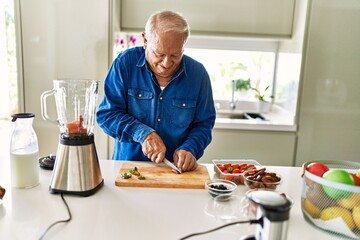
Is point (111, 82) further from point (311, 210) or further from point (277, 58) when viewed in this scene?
point (277, 58)

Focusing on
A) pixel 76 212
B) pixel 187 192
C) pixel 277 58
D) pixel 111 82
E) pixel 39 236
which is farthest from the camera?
pixel 277 58

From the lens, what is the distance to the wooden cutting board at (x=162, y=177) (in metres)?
1.07

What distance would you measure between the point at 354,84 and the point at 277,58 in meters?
0.70

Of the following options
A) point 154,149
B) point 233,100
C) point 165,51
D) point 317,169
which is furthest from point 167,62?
point 233,100

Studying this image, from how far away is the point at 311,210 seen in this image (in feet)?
2.78

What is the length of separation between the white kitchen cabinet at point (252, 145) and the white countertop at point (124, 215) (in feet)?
3.96

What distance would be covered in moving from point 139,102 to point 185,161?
0.36 meters

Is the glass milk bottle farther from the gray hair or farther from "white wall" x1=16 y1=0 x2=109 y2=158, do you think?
"white wall" x1=16 y1=0 x2=109 y2=158

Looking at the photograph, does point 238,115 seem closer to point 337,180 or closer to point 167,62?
point 167,62

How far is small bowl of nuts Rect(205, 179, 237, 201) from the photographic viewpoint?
989 millimetres

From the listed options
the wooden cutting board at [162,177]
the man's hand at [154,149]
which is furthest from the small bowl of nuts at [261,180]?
the man's hand at [154,149]

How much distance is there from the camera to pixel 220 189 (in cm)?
100

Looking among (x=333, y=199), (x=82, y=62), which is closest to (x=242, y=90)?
(x=82, y=62)

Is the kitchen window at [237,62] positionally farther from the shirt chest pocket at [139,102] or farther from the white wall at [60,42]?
the shirt chest pocket at [139,102]
